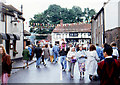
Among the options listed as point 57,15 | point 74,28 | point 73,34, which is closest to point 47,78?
point 73,34

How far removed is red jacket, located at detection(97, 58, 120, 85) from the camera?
4.75 metres

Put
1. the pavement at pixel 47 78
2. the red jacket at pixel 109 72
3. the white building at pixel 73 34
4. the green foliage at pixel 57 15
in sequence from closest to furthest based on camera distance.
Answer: the red jacket at pixel 109 72 → the pavement at pixel 47 78 → the white building at pixel 73 34 → the green foliage at pixel 57 15

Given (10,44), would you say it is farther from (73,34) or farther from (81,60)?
(73,34)

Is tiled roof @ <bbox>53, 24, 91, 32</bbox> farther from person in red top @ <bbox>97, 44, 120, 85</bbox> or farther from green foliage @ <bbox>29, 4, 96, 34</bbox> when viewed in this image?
person in red top @ <bbox>97, 44, 120, 85</bbox>

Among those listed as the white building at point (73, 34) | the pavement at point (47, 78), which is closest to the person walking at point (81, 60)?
the pavement at point (47, 78)

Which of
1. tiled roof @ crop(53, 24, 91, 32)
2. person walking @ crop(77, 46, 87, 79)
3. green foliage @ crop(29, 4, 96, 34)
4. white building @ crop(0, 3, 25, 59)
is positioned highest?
green foliage @ crop(29, 4, 96, 34)

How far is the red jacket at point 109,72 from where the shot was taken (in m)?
4.75

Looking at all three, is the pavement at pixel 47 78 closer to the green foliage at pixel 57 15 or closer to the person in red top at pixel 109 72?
the person in red top at pixel 109 72

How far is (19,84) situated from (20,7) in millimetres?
22160

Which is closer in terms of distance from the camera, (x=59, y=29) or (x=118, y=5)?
(x=118, y=5)

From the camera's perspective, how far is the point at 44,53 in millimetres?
18188

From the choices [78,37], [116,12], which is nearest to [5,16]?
[116,12]

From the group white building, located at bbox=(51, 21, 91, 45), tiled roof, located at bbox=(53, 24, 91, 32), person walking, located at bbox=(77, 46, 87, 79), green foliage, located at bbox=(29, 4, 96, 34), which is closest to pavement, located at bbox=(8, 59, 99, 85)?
person walking, located at bbox=(77, 46, 87, 79)

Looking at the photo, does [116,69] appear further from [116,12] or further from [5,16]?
[5,16]
